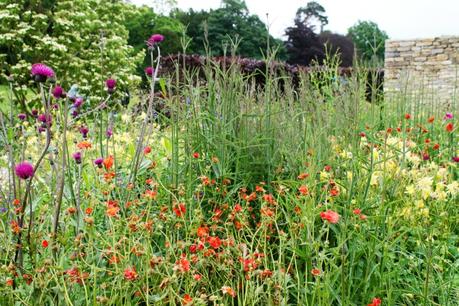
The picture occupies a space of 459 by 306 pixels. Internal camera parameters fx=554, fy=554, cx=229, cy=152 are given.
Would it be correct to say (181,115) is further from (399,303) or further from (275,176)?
(399,303)

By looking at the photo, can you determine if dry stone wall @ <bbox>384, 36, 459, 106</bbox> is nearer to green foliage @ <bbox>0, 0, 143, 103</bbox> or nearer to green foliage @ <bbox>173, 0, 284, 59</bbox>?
green foliage @ <bbox>0, 0, 143, 103</bbox>

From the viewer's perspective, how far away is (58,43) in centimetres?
964

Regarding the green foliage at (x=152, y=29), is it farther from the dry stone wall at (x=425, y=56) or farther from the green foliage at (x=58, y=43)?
the green foliage at (x=58, y=43)

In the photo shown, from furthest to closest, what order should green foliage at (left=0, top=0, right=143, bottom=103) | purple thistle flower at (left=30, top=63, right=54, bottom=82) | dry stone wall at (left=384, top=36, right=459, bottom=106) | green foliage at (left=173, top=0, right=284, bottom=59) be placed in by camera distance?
green foliage at (left=173, top=0, right=284, bottom=59) → dry stone wall at (left=384, top=36, right=459, bottom=106) → green foliage at (left=0, top=0, right=143, bottom=103) → purple thistle flower at (left=30, top=63, right=54, bottom=82)

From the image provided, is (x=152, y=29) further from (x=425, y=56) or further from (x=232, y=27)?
(x=425, y=56)

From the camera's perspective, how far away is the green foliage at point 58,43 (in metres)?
9.17

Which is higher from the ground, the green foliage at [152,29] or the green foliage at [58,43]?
the green foliage at [152,29]

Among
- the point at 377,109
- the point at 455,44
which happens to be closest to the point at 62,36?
the point at 377,109

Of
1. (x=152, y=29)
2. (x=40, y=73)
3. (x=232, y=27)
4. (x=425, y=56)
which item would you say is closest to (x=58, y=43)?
(x=40, y=73)

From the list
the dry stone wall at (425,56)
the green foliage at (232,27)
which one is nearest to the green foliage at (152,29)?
the green foliage at (232,27)

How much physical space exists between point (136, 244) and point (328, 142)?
4.29 feet

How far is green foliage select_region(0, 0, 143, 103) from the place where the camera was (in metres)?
9.17

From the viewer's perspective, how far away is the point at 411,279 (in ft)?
7.07

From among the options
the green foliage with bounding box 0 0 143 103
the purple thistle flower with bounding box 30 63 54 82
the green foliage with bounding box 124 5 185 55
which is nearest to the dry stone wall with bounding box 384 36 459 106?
the green foliage with bounding box 0 0 143 103
